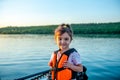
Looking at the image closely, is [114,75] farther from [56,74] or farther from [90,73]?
[56,74]

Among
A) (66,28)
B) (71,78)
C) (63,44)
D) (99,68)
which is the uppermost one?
(66,28)

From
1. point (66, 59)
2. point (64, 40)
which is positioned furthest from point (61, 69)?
point (64, 40)

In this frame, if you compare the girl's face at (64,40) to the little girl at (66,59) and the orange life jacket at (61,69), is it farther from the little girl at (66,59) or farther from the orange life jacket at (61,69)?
the orange life jacket at (61,69)

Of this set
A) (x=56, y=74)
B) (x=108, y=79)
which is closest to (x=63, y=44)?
(x=56, y=74)

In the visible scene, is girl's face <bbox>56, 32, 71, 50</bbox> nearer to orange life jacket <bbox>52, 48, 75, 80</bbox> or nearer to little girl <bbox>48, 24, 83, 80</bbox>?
little girl <bbox>48, 24, 83, 80</bbox>

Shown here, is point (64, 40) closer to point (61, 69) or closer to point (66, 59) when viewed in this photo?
point (66, 59)

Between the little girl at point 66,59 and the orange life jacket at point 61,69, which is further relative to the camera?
the orange life jacket at point 61,69

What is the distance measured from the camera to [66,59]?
4020mm

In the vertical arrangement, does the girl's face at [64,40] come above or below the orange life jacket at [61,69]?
above

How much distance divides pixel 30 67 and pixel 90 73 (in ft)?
12.5

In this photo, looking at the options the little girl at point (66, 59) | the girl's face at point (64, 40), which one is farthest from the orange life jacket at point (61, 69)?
the girl's face at point (64, 40)

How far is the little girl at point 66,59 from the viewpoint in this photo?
390cm

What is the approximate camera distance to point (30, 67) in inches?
518

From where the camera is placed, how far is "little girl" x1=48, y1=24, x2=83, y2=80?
154 inches
